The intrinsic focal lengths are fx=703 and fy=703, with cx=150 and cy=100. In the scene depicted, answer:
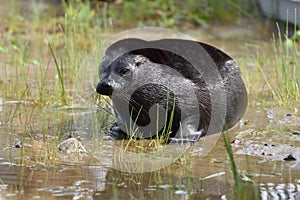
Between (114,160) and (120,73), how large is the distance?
22.8 inches

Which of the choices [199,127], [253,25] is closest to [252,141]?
[199,127]

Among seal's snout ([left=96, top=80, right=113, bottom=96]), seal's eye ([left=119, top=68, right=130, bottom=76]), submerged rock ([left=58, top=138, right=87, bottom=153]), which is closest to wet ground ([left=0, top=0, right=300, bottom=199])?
submerged rock ([left=58, top=138, right=87, bottom=153])

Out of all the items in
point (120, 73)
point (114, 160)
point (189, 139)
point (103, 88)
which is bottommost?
point (114, 160)

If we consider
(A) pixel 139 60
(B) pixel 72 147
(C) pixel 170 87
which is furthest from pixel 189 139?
(B) pixel 72 147

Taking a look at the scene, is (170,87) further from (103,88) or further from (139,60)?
(103,88)

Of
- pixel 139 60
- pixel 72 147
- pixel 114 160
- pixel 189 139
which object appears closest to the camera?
pixel 114 160

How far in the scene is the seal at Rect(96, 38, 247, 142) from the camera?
4.55m

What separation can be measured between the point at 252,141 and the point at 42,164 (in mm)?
1478

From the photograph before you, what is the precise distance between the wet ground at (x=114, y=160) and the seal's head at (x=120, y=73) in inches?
16.7

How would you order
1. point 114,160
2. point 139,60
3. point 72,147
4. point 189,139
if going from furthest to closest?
1. point 189,139
2. point 139,60
3. point 72,147
4. point 114,160

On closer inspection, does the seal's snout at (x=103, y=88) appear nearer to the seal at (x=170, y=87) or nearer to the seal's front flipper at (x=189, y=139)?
the seal at (x=170, y=87)

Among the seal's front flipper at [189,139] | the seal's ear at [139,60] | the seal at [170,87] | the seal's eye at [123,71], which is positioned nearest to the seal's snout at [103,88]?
the seal at [170,87]

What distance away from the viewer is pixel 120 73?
178 inches

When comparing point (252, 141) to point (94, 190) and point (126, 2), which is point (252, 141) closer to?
point (94, 190)
